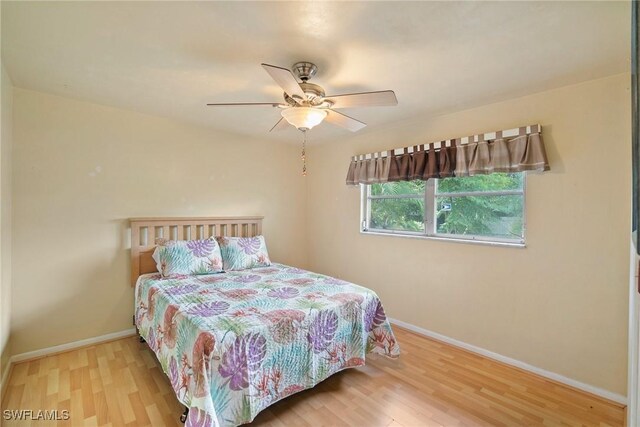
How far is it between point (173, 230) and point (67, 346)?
1385mm

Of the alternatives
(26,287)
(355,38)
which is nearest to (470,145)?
(355,38)

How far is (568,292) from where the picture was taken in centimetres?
224

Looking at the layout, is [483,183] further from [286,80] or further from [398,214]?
[286,80]

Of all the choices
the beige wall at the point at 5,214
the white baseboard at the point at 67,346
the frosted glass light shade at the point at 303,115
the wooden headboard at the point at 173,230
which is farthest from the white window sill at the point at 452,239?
the beige wall at the point at 5,214

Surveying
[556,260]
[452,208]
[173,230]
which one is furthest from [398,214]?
[173,230]

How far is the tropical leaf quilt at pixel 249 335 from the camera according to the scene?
1.62 meters

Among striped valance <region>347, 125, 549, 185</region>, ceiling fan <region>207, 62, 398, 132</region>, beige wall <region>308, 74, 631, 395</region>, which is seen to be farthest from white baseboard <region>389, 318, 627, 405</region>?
ceiling fan <region>207, 62, 398, 132</region>

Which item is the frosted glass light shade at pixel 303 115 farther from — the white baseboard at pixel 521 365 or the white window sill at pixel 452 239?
the white baseboard at pixel 521 365

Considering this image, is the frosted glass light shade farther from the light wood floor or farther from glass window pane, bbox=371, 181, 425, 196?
the light wood floor

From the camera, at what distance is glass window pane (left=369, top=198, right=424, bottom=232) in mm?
3258

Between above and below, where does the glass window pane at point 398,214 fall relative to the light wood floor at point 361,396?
above

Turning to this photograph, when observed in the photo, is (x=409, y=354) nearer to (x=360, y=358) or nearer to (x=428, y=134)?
(x=360, y=358)

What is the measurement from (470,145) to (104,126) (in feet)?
11.7

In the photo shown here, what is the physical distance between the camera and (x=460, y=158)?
2.75 m
